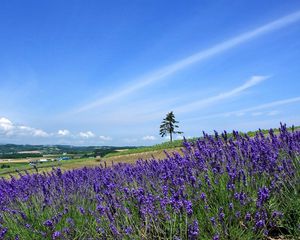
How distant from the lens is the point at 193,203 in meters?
3.19

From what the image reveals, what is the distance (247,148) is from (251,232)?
4.97 ft

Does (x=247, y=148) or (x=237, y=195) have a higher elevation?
(x=247, y=148)

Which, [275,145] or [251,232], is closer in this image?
[251,232]

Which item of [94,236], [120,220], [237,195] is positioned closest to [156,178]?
[120,220]

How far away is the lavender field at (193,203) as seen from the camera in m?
2.84

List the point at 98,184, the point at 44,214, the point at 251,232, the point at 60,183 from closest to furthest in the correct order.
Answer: the point at 251,232, the point at 44,214, the point at 98,184, the point at 60,183

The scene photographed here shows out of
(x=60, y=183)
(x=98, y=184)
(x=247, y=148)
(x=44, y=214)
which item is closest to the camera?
(x=44, y=214)

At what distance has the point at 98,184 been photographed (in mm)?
4496

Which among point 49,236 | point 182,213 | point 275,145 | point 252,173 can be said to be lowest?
point 49,236

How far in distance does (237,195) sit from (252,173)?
0.63m

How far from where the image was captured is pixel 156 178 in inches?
169

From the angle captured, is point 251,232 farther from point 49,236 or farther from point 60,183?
point 60,183

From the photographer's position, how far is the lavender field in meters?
2.84

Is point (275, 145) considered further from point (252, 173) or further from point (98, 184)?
point (98, 184)
